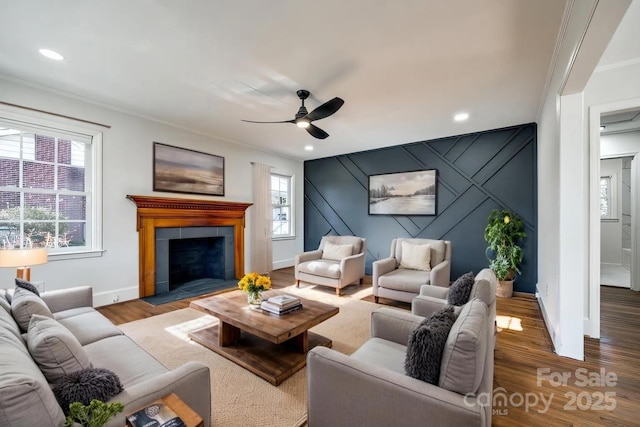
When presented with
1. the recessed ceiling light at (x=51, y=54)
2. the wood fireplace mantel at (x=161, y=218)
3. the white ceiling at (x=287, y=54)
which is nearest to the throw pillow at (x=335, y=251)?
the wood fireplace mantel at (x=161, y=218)

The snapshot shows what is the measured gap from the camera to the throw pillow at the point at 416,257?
12.9 feet

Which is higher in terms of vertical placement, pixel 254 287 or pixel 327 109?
pixel 327 109

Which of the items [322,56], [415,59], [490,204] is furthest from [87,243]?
Result: [490,204]

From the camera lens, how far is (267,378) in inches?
80.5

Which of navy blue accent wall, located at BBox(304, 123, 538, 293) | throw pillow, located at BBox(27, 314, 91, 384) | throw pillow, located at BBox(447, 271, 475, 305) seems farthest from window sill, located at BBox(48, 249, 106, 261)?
navy blue accent wall, located at BBox(304, 123, 538, 293)

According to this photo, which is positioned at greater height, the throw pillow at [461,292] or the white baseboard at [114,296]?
the throw pillow at [461,292]

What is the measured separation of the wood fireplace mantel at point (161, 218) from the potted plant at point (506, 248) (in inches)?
171

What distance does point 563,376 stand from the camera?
210 centimetres

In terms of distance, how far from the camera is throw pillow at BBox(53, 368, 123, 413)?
1011 millimetres

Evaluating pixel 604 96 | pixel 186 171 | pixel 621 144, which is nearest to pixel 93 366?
pixel 186 171

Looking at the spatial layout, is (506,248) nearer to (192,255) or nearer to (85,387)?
(85,387)

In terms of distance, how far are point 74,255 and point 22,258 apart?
1080 millimetres

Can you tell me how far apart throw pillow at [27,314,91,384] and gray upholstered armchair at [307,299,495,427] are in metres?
1.03

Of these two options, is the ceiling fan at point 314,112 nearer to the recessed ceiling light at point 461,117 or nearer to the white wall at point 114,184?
the recessed ceiling light at point 461,117
